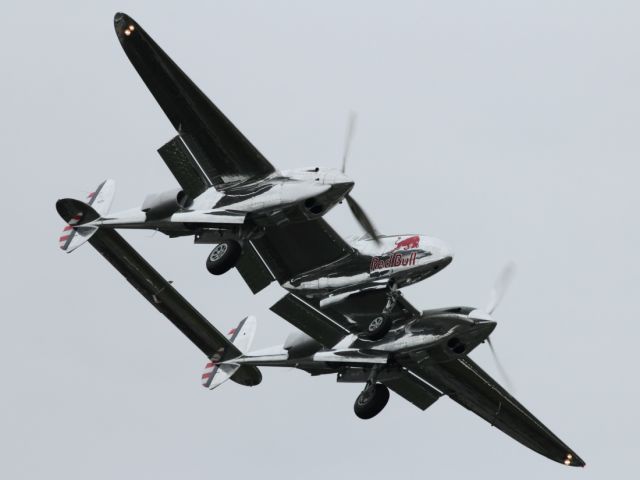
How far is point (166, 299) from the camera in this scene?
220 ft

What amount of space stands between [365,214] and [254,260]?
643 centimetres

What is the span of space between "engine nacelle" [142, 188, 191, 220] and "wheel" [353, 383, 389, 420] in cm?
1040

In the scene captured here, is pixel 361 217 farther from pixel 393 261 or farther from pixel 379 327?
pixel 379 327

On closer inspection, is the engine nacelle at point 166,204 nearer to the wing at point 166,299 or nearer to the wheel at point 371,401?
the wing at point 166,299

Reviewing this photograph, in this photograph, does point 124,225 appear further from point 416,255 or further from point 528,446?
point 528,446

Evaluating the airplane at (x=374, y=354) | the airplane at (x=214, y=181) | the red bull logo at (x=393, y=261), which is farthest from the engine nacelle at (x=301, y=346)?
the airplane at (x=214, y=181)

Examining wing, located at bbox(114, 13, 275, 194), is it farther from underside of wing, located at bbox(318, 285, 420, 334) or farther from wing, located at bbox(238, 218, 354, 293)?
underside of wing, located at bbox(318, 285, 420, 334)

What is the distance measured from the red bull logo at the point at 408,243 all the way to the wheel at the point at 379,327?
8.90 ft

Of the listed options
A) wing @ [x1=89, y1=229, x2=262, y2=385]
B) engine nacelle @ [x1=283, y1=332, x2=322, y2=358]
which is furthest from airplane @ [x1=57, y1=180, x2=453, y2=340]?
engine nacelle @ [x1=283, y1=332, x2=322, y2=358]

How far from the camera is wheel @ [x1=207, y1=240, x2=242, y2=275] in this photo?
5959cm

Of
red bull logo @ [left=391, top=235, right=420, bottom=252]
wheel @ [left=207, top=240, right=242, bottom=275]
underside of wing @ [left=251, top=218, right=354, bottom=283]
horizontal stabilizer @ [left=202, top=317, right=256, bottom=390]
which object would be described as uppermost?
wheel @ [left=207, top=240, right=242, bottom=275]

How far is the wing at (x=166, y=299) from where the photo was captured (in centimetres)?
6538

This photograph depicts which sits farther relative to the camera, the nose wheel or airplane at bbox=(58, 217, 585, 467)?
airplane at bbox=(58, 217, 585, 467)

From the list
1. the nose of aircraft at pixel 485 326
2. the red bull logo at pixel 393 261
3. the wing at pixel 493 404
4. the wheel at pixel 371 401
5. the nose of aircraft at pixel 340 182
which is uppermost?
the nose of aircraft at pixel 340 182
